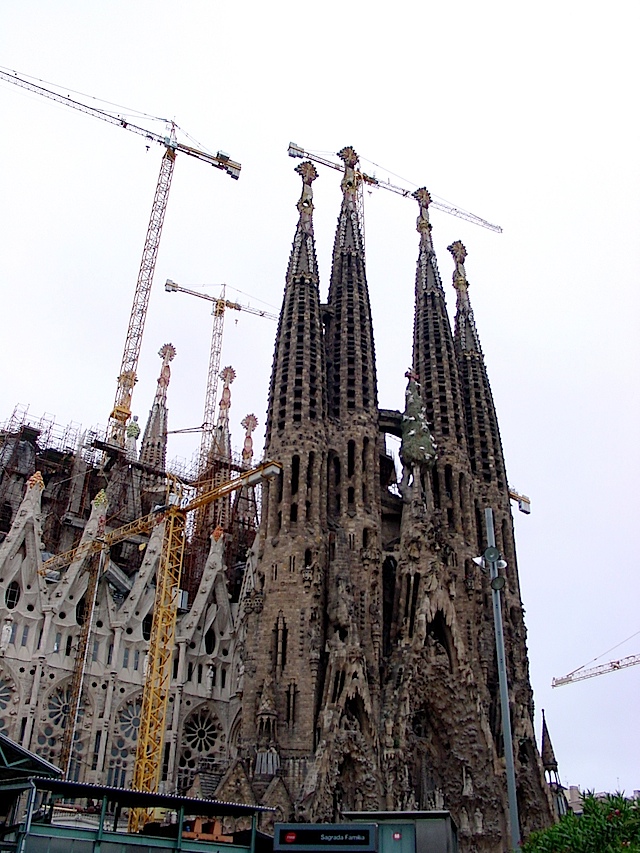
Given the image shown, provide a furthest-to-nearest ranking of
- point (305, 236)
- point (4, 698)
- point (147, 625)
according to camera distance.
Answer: point (305, 236), point (147, 625), point (4, 698)

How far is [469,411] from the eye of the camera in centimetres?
6097

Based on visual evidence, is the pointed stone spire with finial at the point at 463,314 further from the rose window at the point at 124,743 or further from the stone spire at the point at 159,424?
the rose window at the point at 124,743

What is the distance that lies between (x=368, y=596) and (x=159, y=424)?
40.9 metres

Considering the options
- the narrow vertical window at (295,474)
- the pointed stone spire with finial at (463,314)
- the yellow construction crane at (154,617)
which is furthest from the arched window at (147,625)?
the pointed stone spire with finial at (463,314)

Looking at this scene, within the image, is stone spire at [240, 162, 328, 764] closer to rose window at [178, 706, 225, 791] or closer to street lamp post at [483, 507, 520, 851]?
rose window at [178, 706, 225, 791]

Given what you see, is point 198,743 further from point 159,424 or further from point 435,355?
point 159,424

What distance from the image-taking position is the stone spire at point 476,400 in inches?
2314

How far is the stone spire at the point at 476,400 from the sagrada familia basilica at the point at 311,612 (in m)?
0.27

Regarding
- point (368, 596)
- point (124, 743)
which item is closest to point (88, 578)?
point (124, 743)

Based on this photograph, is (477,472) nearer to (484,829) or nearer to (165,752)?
(484,829)

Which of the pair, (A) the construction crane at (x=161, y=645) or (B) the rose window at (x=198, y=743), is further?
(B) the rose window at (x=198, y=743)

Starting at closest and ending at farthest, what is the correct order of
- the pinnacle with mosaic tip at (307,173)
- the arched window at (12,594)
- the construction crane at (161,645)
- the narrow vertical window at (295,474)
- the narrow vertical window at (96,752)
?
1. the construction crane at (161,645)
2. the narrow vertical window at (96,752)
3. the arched window at (12,594)
4. the narrow vertical window at (295,474)
5. the pinnacle with mosaic tip at (307,173)

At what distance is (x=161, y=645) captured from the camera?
4272 cm

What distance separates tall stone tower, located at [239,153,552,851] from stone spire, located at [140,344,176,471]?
27.4 metres
